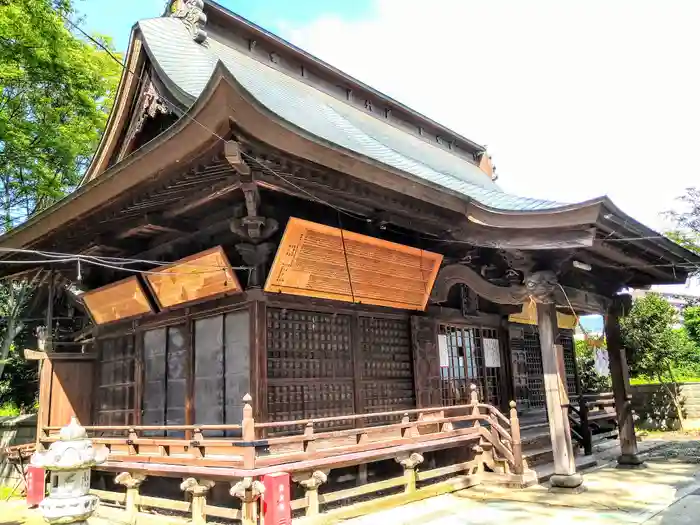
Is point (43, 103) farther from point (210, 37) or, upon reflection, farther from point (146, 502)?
point (146, 502)

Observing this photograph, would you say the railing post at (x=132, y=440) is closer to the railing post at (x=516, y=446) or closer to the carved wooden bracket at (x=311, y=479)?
the carved wooden bracket at (x=311, y=479)

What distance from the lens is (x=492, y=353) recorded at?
13.1 m

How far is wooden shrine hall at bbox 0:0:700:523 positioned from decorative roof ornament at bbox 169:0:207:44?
0.06 m

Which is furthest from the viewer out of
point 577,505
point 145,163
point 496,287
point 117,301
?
point 117,301

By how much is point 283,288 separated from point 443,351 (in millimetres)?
4630

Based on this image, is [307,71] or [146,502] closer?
[146,502]

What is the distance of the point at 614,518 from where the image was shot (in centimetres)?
674

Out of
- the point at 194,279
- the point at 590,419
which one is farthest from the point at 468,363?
the point at 194,279

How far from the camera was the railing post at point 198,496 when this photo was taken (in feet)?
23.1

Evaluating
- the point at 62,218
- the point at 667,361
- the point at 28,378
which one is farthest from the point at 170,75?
the point at 667,361

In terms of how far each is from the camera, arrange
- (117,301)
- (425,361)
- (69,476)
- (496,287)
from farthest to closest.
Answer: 1. (425,361)
2. (117,301)
3. (496,287)
4. (69,476)

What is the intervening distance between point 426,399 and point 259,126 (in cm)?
678

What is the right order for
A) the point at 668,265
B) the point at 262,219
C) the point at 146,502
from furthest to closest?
1. the point at 668,265
2. the point at 146,502
3. the point at 262,219

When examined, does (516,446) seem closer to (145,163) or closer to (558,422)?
(558,422)
